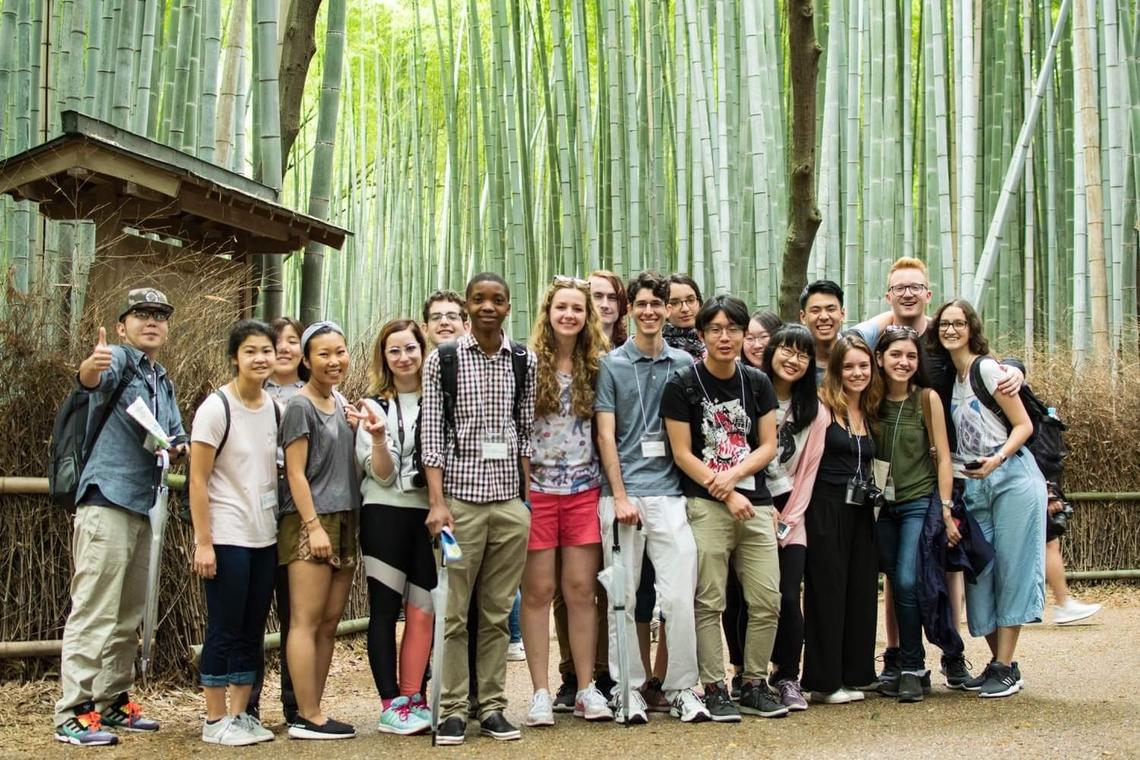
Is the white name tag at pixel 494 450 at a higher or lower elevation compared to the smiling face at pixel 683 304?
lower

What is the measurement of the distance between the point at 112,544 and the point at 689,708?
1.79 m

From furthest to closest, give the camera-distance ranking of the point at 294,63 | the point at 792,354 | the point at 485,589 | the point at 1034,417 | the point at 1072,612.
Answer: the point at 294,63 < the point at 1072,612 < the point at 1034,417 < the point at 792,354 < the point at 485,589

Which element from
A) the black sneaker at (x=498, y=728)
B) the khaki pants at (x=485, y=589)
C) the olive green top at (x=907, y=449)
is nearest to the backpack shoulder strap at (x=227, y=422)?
the khaki pants at (x=485, y=589)

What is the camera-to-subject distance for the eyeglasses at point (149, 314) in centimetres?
367

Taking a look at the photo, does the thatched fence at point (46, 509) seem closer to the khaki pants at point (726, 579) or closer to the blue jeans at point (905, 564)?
the khaki pants at point (726, 579)

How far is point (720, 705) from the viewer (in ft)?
11.9

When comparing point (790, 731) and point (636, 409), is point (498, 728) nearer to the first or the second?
point (790, 731)

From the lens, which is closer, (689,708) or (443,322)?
(689,708)

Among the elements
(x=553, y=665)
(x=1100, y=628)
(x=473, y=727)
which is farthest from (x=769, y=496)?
(x=1100, y=628)

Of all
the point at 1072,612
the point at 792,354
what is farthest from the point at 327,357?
the point at 1072,612

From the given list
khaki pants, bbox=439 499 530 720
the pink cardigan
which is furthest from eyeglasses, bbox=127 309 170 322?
the pink cardigan

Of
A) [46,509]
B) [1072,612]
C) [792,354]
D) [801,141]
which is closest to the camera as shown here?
[792,354]

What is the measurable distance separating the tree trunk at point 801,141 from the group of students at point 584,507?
0.98 metres

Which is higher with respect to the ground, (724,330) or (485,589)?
(724,330)
